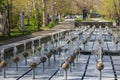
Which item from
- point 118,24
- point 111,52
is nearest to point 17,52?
point 111,52

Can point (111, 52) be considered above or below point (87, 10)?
above

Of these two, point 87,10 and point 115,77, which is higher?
point 115,77

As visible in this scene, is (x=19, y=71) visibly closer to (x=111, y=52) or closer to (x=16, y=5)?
(x=111, y=52)

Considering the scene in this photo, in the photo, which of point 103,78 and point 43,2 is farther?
point 43,2

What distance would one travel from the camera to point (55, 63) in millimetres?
12641

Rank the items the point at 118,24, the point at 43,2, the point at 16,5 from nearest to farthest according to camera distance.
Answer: the point at 16,5, the point at 43,2, the point at 118,24

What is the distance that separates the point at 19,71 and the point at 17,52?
5446 millimetres

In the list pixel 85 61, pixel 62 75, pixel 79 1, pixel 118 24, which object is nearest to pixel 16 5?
pixel 118 24

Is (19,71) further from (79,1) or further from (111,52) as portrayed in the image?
(79,1)

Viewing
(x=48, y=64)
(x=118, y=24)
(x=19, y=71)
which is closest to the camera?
(x=19, y=71)

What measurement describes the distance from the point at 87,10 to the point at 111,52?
6695 cm

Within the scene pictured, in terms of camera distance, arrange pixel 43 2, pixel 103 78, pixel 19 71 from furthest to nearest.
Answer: pixel 43 2 → pixel 19 71 → pixel 103 78

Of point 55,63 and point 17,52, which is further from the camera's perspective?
point 17,52

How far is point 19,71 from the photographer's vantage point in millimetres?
11156
